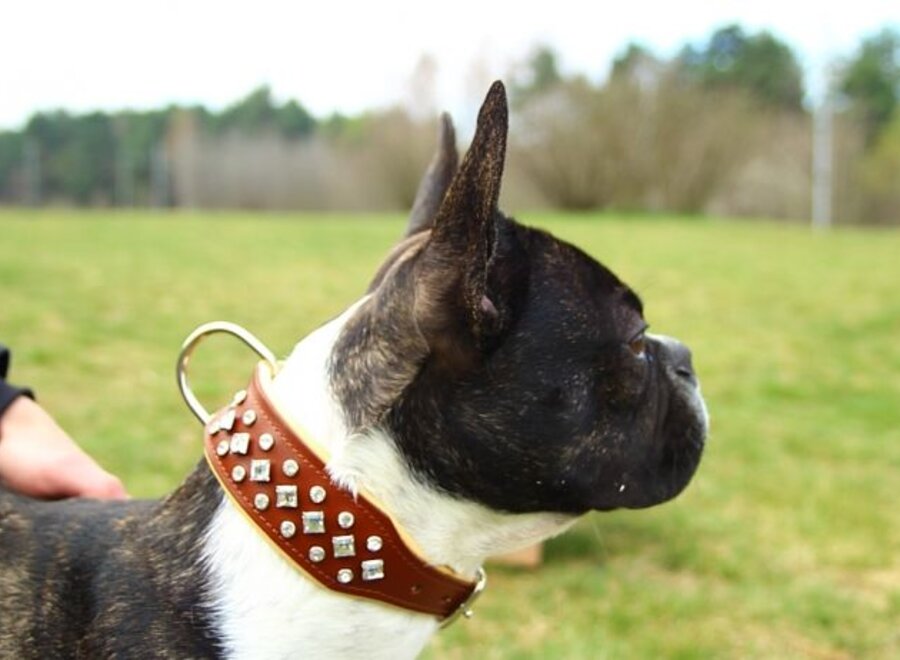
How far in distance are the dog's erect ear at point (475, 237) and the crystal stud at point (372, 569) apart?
42 centimetres

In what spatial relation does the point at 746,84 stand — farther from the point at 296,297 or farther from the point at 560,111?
the point at 296,297

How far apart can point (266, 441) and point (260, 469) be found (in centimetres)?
5

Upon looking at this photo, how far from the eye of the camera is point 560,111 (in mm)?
36594

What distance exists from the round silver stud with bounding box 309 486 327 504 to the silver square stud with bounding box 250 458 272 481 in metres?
0.08

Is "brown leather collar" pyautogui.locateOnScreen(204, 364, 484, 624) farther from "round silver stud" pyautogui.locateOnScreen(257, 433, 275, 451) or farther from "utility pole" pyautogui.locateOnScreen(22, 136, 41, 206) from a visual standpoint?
"utility pole" pyautogui.locateOnScreen(22, 136, 41, 206)

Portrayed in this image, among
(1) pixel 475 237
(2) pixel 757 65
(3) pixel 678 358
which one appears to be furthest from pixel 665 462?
(2) pixel 757 65

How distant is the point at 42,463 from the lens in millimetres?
2541

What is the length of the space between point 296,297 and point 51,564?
9.98 m

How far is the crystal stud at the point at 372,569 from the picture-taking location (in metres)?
1.83

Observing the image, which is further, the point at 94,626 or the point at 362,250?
the point at 362,250

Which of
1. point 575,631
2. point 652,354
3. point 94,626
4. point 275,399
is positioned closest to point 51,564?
point 94,626

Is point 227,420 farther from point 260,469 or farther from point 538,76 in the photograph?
point 538,76

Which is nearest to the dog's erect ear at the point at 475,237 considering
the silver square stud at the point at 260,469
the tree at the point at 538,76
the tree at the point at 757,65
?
the silver square stud at the point at 260,469

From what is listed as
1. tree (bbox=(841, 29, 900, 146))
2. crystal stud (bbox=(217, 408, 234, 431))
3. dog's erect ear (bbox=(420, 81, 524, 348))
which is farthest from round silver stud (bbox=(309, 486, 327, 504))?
tree (bbox=(841, 29, 900, 146))
